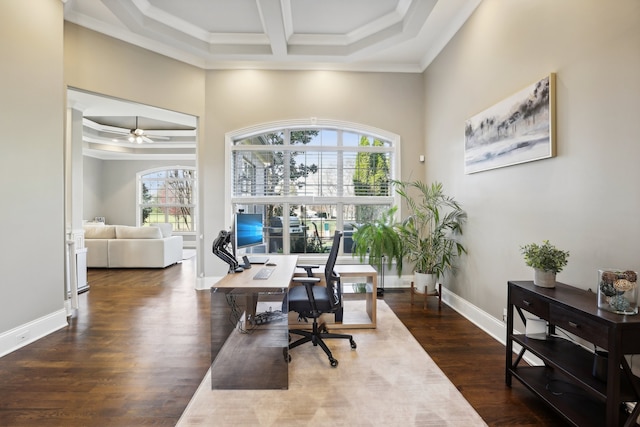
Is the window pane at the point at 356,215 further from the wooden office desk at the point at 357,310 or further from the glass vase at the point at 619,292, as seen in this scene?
the glass vase at the point at 619,292

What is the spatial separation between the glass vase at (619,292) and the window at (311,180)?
3.36m

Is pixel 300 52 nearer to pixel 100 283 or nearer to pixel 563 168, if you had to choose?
pixel 563 168

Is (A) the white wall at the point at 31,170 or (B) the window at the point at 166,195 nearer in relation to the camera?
(A) the white wall at the point at 31,170

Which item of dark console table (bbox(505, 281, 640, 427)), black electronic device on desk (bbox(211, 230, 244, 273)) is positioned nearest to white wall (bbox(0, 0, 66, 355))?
black electronic device on desk (bbox(211, 230, 244, 273))

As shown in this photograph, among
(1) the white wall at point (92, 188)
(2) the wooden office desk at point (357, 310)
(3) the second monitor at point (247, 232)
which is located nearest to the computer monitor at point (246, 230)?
(3) the second monitor at point (247, 232)

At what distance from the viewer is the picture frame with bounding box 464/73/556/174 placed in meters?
2.21

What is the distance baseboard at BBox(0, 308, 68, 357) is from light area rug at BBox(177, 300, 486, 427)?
1910mm

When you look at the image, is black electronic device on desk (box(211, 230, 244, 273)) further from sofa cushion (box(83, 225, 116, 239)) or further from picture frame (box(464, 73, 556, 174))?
sofa cushion (box(83, 225, 116, 239))

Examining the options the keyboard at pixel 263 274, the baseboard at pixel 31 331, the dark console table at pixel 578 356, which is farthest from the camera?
the baseboard at pixel 31 331

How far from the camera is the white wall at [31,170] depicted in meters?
2.61

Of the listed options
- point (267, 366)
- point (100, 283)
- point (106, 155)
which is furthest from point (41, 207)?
point (106, 155)

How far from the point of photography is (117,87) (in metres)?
3.79

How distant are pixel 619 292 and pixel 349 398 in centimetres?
161

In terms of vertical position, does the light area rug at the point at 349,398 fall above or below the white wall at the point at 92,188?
below
